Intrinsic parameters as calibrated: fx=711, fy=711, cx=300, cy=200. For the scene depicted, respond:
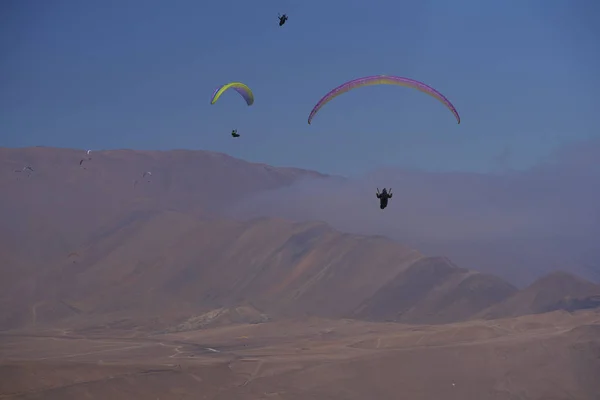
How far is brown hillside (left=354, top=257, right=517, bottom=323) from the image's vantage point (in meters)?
93.4

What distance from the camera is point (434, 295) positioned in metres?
97.6

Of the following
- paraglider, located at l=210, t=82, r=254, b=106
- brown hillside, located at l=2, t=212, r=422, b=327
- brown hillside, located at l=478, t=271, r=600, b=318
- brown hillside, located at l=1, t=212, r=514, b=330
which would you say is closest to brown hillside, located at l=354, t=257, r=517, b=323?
brown hillside, located at l=1, t=212, r=514, b=330

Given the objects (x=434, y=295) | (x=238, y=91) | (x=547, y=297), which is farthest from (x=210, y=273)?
(x=238, y=91)

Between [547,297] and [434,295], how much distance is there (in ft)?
48.4

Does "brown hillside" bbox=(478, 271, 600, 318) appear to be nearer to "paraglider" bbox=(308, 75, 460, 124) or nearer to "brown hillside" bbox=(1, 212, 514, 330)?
"brown hillside" bbox=(1, 212, 514, 330)

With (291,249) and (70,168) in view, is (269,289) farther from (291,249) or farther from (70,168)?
(70,168)

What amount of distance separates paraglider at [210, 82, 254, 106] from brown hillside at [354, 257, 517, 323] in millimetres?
56378

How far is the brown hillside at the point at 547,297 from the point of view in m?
89.2

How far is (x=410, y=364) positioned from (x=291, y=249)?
62455 millimetres

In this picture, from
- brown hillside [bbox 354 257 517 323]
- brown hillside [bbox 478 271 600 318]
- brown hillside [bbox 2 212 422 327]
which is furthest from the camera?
brown hillside [bbox 2 212 422 327]

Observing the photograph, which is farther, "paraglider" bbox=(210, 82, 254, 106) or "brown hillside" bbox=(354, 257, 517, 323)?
"brown hillside" bbox=(354, 257, 517, 323)

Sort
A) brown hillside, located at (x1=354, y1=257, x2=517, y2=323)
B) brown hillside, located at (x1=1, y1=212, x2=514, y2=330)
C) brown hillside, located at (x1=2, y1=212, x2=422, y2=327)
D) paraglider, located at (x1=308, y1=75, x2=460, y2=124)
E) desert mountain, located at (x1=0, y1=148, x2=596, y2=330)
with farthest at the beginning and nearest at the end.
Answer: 1. brown hillside, located at (x1=2, y1=212, x2=422, y2=327)
2. brown hillside, located at (x1=1, y1=212, x2=514, y2=330)
3. desert mountain, located at (x1=0, y1=148, x2=596, y2=330)
4. brown hillside, located at (x1=354, y1=257, x2=517, y2=323)
5. paraglider, located at (x1=308, y1=75, x2=460, y2=124)

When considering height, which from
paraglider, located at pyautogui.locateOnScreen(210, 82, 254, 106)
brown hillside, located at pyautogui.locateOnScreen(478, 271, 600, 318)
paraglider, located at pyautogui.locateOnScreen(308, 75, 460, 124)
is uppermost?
paraglider, located at pyautogui.locateOnScreen(210, 82, 254, 106)

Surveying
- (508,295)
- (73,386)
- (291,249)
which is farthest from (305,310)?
(73,386)
